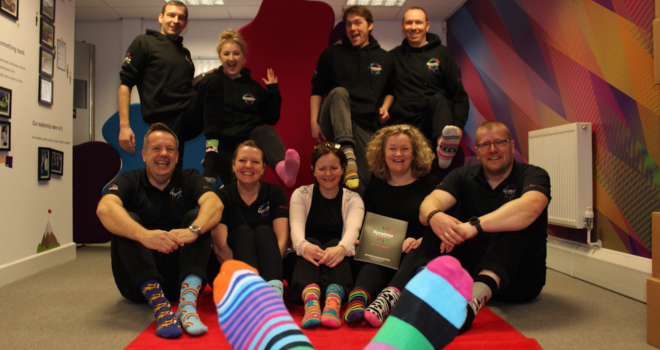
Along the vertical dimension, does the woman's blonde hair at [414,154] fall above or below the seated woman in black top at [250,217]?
above

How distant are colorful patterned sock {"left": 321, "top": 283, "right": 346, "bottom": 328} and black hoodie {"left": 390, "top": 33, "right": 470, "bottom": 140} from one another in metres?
1.34

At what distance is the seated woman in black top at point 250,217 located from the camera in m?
1.77

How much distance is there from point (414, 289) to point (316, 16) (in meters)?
2.97

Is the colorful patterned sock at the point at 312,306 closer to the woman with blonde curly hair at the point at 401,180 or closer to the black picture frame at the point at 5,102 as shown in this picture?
the woman with blonde curly hair at the point at 401,180

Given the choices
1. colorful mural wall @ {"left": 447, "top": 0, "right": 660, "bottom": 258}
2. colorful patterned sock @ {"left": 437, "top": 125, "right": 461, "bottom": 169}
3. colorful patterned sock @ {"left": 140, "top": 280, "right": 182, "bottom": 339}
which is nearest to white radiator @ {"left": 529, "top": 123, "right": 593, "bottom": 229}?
colorful mural wall @ {"left": 447, "top": 0, "right": 660, "bottom": 258}

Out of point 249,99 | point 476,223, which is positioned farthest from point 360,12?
point 476,223

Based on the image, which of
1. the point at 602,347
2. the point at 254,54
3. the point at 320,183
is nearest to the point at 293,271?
the point at 320,183

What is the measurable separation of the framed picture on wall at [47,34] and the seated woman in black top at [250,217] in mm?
1813

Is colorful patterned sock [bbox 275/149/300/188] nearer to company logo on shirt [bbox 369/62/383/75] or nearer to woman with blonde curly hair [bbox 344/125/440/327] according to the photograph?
woman with blonde curly hair [bbox 344/125/440/327]

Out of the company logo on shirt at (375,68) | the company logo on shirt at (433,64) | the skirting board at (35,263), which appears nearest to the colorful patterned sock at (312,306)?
the company logo on shirt at (375,68)

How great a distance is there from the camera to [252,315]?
3.21ft

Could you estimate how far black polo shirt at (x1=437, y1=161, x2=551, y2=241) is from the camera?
167 centimetres

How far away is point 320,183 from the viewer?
78.3 inches

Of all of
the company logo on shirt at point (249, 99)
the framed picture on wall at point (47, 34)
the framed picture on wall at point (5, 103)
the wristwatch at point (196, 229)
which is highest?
the framed picture on wall at point (47, 34)
